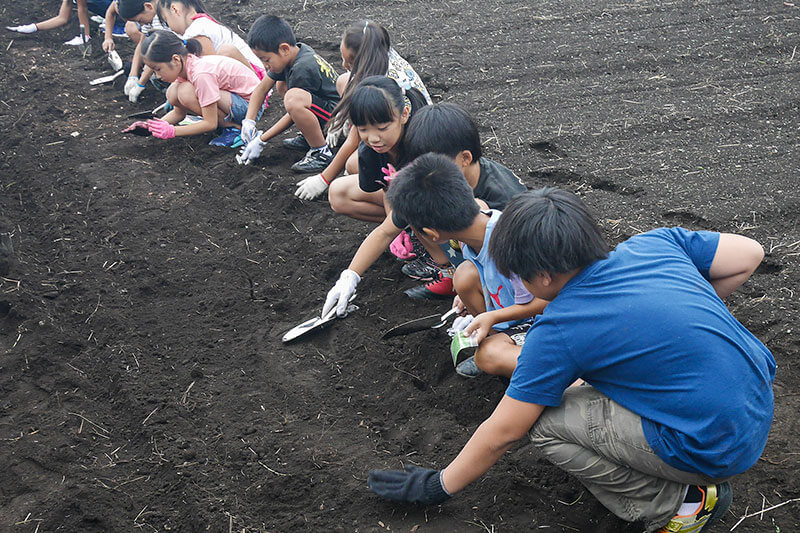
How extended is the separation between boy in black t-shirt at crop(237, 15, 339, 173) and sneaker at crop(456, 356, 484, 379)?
2310 mm

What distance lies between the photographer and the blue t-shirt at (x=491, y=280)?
2.55m

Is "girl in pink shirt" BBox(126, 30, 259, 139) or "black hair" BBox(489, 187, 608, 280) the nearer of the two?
"black hair" BBox(489, 187, 608, 280)

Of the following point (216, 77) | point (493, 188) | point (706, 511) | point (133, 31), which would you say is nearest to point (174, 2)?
point (216, 77)

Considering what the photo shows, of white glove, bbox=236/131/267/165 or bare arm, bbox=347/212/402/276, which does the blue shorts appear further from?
bare arm, bbox=347/212/402/276

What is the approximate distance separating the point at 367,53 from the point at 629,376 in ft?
8.99

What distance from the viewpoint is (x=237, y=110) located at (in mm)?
5328

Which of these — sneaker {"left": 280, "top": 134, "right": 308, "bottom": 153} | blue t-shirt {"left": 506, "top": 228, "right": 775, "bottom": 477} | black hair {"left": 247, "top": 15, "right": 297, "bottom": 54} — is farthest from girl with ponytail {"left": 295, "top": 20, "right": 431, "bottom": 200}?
blue t-shirt {"left": 506, "top": 228, "right": 775, "bottom": 477}

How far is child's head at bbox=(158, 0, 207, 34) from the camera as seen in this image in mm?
5770

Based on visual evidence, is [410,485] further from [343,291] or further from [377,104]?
[377,104]

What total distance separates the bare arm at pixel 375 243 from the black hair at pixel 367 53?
1043 millimetres

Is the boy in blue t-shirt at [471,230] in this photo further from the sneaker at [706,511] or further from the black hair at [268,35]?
the black hair at [268,35]

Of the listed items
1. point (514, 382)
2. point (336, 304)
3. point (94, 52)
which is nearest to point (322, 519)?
point (514, 382)

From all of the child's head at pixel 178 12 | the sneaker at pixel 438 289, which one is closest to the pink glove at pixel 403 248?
the sneaker at pixel 438 289

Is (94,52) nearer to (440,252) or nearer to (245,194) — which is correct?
(245,194)
